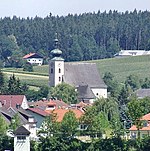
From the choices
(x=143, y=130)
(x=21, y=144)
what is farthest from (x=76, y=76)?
(x=21, y=144)

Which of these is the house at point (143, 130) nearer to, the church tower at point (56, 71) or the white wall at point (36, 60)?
the church tower at point (56, 71)

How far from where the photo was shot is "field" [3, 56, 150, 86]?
432 ft

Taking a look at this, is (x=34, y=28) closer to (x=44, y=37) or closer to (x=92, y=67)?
(x=44, y=37)

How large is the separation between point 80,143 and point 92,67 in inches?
2241

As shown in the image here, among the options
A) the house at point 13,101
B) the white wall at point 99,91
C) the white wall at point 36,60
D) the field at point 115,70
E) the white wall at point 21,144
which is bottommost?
the white wall at point 21,144

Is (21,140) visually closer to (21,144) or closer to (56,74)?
(21,144)

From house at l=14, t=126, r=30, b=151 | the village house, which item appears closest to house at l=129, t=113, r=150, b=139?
the village house

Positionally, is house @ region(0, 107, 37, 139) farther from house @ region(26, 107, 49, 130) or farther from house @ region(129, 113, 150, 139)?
house @ region(129, 113, 150, 139)

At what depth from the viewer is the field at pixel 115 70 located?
131738mm

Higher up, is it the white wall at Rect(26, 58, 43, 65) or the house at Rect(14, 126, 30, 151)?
the white wall at Rect(26, 58, 43, 65)

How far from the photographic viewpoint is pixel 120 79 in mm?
138875

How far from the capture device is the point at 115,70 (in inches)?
5876

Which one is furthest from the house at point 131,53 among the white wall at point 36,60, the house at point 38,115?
the house at point 38,115

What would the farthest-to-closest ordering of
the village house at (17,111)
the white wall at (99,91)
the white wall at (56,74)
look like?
the white wall at (56,74), the white wall at (99,91), the village house at (17,111)
